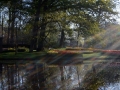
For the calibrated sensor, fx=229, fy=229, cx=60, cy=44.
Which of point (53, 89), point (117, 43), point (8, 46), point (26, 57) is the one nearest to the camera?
point (53, 89)

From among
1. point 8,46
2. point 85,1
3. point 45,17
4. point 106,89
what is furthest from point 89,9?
point 106,89

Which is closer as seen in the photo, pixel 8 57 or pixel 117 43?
pixel 8 57

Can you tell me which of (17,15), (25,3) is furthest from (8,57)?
(25,3)

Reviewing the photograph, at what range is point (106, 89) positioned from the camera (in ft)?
26.1

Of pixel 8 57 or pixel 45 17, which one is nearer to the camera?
pixel 8 57

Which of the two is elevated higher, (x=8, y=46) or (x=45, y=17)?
(x=45, y=17)

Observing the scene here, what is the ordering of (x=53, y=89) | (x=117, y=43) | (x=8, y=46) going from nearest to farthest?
1. (x=53, y=89)
2. (x=8, y=46)
3. (x=117, y=43)

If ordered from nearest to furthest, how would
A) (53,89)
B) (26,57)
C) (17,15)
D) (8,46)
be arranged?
(53,89) → (26,57) → (17,15) → (8,46)

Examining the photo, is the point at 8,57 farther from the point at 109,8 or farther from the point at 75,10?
the point at 109,8

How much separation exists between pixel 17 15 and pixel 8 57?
7.55 m

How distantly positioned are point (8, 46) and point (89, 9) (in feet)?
51.8

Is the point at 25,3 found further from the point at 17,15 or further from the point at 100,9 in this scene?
the point at 100,9

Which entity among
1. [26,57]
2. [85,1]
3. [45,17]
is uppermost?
[85,1]

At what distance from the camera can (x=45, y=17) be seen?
100 feet
